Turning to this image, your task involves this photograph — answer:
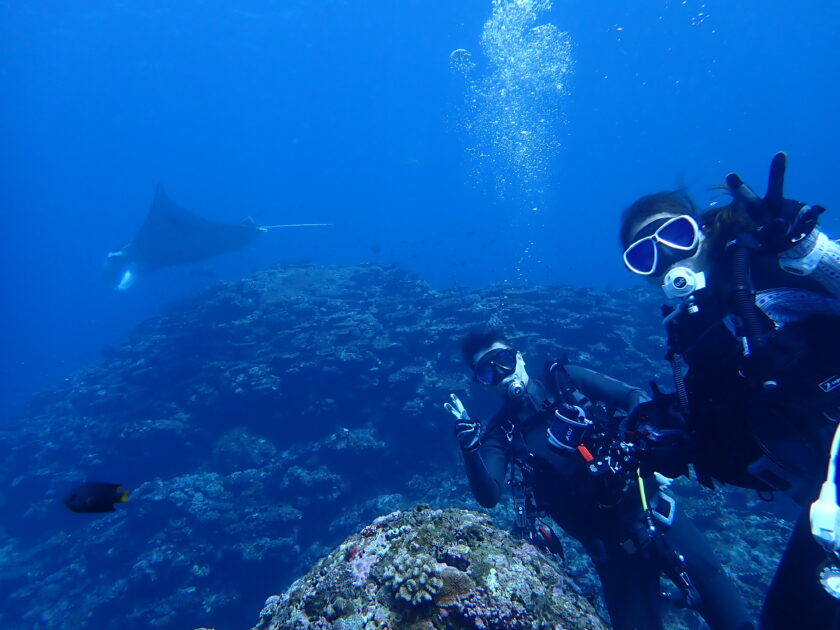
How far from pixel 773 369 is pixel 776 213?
0.80m

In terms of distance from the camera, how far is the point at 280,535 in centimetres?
1073

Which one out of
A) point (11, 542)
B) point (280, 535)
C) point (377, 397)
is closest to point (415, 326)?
point (377, 397)

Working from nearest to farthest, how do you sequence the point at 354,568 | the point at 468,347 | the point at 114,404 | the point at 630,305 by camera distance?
1. the point at 354,568
2. the point at 468,347
3. the point at 114,404
4. the point at 630,305

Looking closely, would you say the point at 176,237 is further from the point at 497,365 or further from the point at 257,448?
the point at 497,365

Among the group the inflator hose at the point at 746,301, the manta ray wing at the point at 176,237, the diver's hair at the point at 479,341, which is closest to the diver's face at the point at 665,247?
the inflator hose at the point at 746,301


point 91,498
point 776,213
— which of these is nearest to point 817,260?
point 776,213

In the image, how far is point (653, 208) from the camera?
10.0 ft

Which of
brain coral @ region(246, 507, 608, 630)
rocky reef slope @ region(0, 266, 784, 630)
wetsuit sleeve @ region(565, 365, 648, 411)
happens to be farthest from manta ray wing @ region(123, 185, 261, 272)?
brain coral @ region(246, 507, 608, 630)

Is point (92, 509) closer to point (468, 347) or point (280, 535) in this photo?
point (468, 347)

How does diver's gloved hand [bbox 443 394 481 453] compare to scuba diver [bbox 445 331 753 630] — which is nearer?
scuba diver [bbox 445 331 753 630]

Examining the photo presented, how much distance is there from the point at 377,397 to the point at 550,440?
32.8 ft

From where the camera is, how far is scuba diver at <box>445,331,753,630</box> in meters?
3.51

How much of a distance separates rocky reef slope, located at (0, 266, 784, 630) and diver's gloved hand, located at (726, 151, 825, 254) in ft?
24.7

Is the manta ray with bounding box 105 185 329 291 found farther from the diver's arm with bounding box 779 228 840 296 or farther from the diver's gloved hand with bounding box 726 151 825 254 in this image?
the diver's arm with bounding box 779 228 840 296
